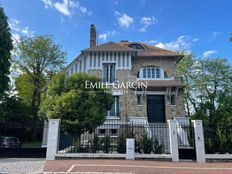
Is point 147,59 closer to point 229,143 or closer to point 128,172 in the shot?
point 229,143

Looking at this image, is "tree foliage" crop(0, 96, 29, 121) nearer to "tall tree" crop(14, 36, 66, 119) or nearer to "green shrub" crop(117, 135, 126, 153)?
"tall tree" crop(14, 36, 66, 119)

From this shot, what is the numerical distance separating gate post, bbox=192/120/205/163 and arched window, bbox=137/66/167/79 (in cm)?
912

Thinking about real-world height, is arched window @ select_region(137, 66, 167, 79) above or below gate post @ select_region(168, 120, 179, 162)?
above

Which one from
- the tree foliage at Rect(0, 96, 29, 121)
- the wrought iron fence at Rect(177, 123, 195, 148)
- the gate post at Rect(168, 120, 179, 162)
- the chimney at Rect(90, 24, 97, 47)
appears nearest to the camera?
the gate post at Rect(168, 120, 179, 162)

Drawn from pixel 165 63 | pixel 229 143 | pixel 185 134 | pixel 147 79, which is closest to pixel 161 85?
pixel 147 79

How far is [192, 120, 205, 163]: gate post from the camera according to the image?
1034cm

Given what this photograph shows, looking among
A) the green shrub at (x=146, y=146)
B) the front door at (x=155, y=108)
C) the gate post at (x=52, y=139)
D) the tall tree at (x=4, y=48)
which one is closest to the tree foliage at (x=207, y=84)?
the front door at (x=155, y=108)

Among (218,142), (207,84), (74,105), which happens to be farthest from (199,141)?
(207,84)

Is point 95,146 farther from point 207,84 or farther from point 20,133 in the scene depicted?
point 207,84

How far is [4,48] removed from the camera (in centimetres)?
1590

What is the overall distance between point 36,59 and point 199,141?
880 inches

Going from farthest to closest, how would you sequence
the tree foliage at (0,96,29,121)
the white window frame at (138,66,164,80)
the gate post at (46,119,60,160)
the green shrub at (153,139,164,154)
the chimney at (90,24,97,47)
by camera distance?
the tree foliage at (0,96,29,121), the chimney at (90,24,97,47), the white window frame at (138,66,164,80), the green shrub at (153,139,164,154), the gate post at (46,119,60,160)

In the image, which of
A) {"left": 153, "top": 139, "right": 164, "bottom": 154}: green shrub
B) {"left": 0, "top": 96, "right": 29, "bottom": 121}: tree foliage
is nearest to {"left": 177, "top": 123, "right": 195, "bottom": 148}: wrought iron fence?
{"left": 153, "top": 139, "right": 164, "bottom": 154}: green shrub

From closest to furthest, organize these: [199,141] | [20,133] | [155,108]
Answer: [199,141] < [20,133] < [155,108]
